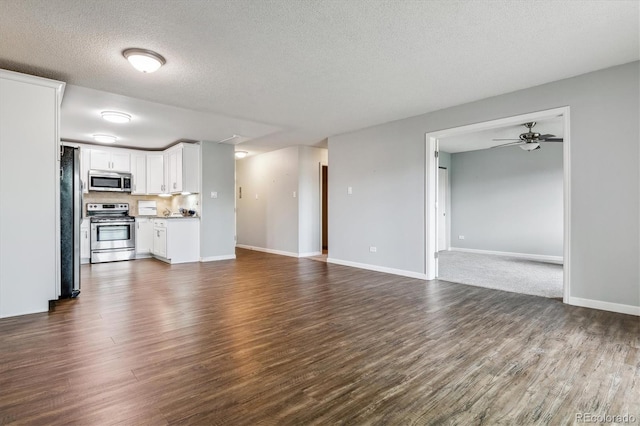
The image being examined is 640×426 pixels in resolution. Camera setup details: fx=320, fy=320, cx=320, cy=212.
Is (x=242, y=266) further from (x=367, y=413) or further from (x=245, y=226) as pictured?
(x=367, y=413)

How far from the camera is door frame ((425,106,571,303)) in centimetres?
356

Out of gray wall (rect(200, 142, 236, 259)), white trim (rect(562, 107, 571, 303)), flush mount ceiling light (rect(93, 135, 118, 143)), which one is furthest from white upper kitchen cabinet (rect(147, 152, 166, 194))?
white trim (rect(562, 107, 571, 303))

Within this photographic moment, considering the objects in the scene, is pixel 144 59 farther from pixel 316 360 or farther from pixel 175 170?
pixel 175 170

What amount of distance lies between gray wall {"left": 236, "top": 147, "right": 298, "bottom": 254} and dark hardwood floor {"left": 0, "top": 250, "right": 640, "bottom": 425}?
3.65 meters

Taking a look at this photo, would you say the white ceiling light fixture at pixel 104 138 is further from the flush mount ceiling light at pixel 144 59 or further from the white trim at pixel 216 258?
the flush mount ceiling light at pixel 144 59

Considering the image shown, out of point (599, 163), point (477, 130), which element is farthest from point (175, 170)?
point (599, 163)

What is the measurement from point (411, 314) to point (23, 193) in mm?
4081

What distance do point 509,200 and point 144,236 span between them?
27.5 ft

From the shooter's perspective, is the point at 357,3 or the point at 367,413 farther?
the point at 357,3

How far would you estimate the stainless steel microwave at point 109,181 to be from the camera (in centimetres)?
666

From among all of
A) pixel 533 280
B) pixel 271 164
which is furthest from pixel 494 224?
pixel 271 164

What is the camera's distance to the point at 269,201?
26.4 ft

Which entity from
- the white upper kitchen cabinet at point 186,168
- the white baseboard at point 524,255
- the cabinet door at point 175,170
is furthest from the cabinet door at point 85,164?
the white baseboard at point 524,255

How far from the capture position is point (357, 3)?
2.27 metres
